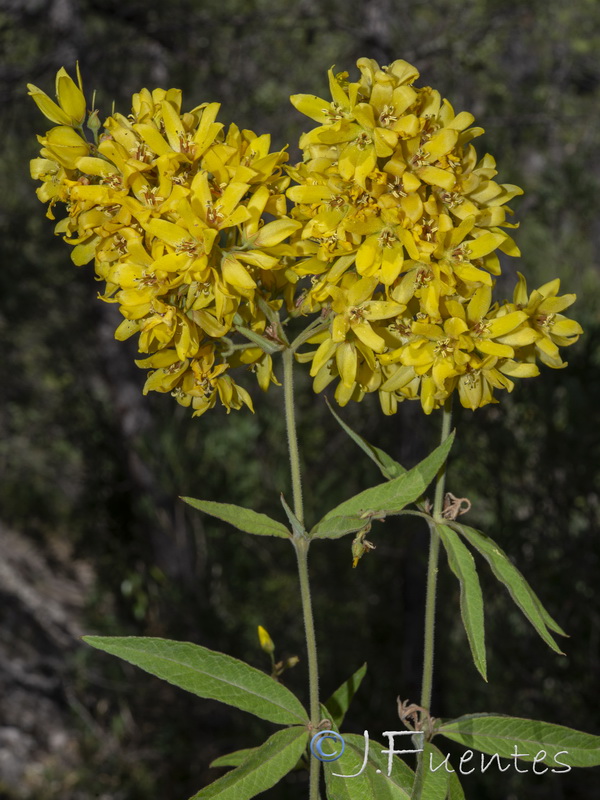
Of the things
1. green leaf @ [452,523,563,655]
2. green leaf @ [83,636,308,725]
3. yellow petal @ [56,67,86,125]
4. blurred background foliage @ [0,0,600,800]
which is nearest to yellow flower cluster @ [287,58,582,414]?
green leaf @ [452,523,563,655]

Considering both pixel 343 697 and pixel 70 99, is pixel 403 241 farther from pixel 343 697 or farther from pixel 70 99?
pixel 343 697

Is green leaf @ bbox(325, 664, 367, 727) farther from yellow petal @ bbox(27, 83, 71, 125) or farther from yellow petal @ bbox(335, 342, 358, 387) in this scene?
yellow petal @ bbox(27, 83, 71, 125)

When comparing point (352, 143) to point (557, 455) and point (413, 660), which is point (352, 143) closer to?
point (557, 455)

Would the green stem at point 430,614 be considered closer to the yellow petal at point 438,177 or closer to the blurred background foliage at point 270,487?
the yellow petal at point 438,177

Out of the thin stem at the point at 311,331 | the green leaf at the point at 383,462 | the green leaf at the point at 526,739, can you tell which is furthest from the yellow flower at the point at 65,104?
the green leaf at the point at 526,739

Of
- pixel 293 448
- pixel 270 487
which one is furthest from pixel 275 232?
pixel 270 487

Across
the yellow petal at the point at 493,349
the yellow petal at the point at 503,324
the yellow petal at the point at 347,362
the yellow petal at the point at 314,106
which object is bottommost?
the yellow petal at the point at 347,362
